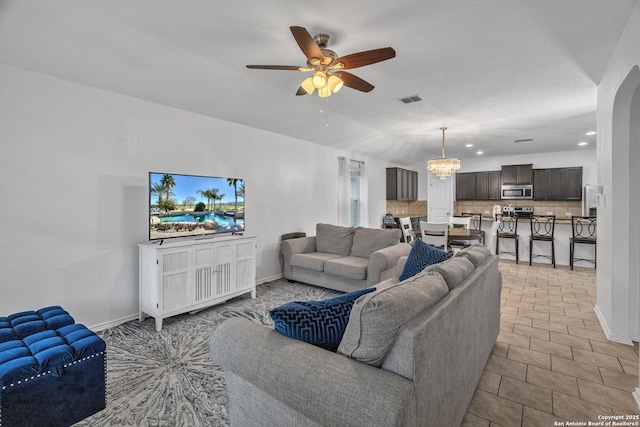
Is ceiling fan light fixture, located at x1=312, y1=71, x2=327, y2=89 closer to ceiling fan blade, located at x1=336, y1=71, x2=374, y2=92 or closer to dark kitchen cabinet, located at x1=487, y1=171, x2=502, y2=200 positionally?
ceiling fan blade, located at x1=336, y1=71, x2=374, y2=92

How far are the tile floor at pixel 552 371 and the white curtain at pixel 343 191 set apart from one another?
3.33 m

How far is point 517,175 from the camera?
793cm

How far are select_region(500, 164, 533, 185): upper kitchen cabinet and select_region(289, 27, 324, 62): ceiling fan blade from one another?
7.61 metres

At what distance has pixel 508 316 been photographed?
135 inches

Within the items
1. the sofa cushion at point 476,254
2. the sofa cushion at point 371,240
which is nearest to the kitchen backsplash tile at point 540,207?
the sofa cushion at point 371,240

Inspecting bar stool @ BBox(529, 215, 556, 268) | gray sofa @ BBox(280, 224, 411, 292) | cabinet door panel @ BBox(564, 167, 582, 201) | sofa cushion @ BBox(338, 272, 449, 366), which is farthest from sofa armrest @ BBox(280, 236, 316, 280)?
cabinet door panel @ BBox(564, 167, 582, 201)

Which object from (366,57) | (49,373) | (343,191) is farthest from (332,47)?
(343,191)

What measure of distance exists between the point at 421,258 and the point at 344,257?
2085 millimetres

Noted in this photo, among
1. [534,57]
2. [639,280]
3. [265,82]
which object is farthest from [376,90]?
[639,280]

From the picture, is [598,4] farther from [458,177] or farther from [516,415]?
[458,177]

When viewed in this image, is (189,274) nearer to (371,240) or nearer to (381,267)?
(381,267)

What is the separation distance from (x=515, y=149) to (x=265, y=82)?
654cm

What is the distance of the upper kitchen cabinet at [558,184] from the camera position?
7309 millimetres

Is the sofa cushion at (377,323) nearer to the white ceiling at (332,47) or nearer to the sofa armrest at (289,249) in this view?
the white ceiling at (332,47)
